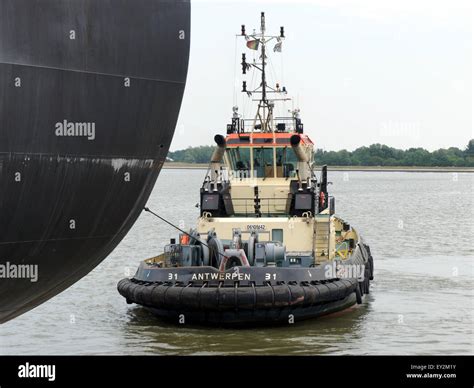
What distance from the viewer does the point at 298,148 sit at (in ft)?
74.2

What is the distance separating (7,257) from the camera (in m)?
4.16

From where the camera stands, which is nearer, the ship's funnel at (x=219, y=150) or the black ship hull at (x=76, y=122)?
the black ship hull at (x=76, y=122)

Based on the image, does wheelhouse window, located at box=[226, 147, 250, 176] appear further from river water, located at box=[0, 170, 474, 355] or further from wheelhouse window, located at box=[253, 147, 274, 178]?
river water, located at box=[0, 170, 474, 355]

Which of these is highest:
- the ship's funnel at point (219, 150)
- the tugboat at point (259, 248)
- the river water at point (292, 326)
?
the ship's funnel at point (219, 150)

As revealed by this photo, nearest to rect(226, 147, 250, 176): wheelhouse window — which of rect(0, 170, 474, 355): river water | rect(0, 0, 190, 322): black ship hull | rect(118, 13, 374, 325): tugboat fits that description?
rect(118, 13, 374, 325): tugboat

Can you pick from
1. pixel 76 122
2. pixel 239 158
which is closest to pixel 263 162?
pixel 239 158

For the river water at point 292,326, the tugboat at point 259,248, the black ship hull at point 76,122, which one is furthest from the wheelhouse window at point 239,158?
the black ship hull at point 76,122

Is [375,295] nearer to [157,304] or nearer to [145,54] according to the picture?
[157,304]

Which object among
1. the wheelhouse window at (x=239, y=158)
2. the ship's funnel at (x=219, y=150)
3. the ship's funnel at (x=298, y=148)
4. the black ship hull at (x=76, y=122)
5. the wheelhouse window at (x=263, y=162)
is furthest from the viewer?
the ship's funnel at (x=219, y=150)

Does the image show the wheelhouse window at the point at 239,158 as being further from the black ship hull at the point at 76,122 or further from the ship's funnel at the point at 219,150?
the black ship hull at the point at 76,122

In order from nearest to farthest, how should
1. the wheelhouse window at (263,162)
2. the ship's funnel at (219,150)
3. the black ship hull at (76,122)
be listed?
the black ship hull at (76,122)
the wheelhouse window at (263,162)
the ship's funnel at (219,150)

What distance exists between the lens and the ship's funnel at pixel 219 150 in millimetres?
23281

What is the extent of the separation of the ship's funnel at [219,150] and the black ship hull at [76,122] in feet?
60.8

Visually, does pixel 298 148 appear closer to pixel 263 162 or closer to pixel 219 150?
pixel 263 162
